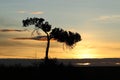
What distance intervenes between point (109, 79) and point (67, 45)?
14430 mm

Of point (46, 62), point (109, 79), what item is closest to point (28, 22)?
point (46, 62)

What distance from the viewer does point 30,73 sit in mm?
45406

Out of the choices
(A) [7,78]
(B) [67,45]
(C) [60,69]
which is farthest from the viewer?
(B) [67,45]

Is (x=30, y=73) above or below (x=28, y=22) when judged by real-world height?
below

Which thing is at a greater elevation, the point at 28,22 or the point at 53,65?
the point at 28,22

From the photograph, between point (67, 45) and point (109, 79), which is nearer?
point (109, 79)

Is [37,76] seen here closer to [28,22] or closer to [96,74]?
[96,74]

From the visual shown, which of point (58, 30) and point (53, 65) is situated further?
point (58, 30)

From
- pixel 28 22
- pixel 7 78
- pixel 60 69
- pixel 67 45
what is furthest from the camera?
pixel 67 45

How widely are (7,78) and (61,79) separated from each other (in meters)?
5.04

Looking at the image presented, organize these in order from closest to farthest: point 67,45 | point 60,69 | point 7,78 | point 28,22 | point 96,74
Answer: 1. point 7,78
2. point 60,69
3. point 96,74
4. point 28,22
5. point 67,45

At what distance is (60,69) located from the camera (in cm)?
4759

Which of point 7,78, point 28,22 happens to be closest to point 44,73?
point 7,78

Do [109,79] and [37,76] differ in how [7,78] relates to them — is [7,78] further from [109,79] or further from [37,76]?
[109,79]
